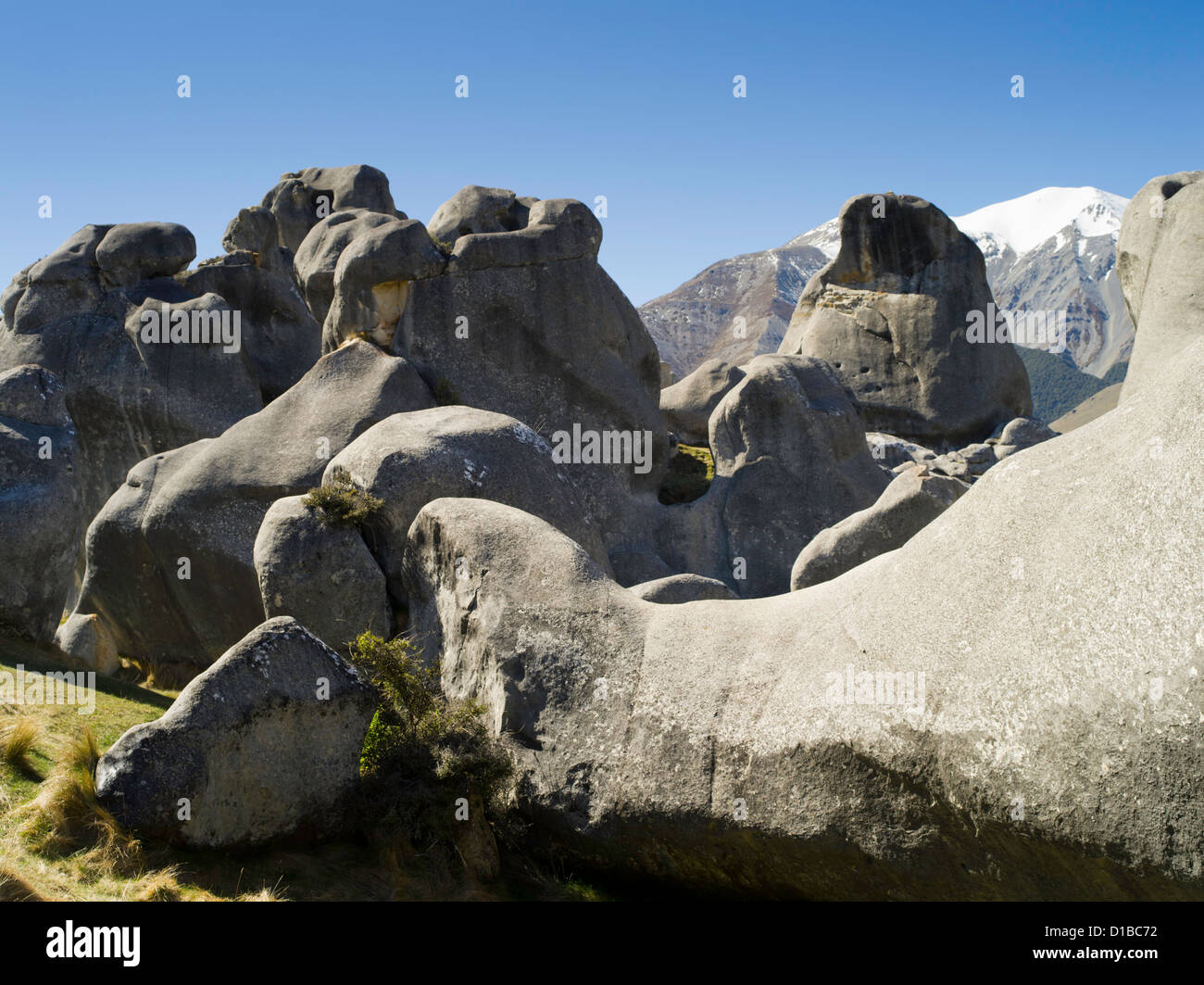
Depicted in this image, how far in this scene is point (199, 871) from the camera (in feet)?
19.6

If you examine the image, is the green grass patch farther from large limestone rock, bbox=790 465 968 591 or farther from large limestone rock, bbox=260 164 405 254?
large limestone rock, bbox=260 164 405 254

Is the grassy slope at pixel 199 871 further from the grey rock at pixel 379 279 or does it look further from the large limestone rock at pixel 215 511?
the grey rock at pixel 379 279

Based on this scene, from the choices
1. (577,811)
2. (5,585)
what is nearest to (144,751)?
(577,811)

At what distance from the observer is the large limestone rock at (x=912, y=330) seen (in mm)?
24969

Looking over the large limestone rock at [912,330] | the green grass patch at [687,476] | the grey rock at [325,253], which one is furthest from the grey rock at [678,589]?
the large limestone rock at [912,330]

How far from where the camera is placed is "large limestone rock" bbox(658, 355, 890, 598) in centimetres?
1616

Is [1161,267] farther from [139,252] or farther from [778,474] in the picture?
[139,252]

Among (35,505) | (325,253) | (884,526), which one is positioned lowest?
(884,526)

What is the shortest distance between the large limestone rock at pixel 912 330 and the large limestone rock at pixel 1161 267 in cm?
1446

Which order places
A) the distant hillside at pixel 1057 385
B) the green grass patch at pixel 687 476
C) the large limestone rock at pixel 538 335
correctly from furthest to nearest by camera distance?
the distant hillside at pixel 1057 385 → the green grass patch at pixel 687 476 → the large limestone rock at pixel 538 335

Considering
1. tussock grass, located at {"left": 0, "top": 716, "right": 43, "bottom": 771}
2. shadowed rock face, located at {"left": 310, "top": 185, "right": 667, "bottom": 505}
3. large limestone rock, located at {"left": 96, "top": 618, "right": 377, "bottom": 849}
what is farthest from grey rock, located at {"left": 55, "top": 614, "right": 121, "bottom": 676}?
large limestone rock, located at {"left": 96, "top": 618, "right": 377, "bottom": 849}

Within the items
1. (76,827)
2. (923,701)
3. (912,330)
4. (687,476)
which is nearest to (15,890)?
(76,827)

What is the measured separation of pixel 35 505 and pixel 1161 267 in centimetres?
1031
